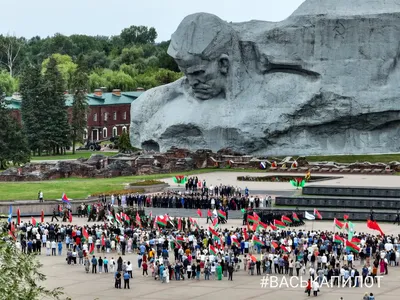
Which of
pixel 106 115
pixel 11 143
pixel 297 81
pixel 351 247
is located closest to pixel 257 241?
pixel 351 247

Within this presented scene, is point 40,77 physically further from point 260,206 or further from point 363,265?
point 363,265

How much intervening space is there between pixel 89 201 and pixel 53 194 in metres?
6.11

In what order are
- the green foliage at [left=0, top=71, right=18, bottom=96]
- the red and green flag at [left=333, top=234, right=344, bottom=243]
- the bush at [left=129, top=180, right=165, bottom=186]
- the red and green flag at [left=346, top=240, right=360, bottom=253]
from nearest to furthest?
the red and green flag at [left=346, top=240, right=360, bottom=253]
the red and green flag at [left=333, top=234, right=344, bottom=243]
the bush at [left=129, top=180, right=165, bottom=186]
the green foliage at [left=0, top=71, right=18, bottom=96]

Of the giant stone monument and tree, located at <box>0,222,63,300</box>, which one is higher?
the giant stone monument

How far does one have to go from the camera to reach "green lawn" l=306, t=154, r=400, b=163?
8338cm

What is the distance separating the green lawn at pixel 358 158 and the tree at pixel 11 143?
22716mm

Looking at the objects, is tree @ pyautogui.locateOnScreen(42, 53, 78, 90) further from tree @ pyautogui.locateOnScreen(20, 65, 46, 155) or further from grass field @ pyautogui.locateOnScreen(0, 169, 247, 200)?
grass field @ pyautogui.locateOnScreen(0, 169, 247, 200)

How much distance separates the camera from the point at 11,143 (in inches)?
3521

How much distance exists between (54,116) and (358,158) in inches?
1277

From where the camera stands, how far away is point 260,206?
62406 millimetres

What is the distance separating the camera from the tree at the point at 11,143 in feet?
292

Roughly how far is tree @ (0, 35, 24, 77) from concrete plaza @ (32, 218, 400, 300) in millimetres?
145938

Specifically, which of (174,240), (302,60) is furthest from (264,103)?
(174,240)

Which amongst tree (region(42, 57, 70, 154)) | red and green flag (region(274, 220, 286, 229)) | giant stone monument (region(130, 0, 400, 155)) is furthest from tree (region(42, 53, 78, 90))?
red and green flag (region(274, 220, 286, 229))
